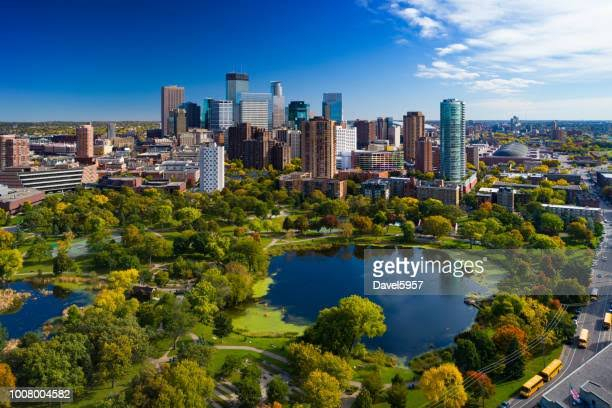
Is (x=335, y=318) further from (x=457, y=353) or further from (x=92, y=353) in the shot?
(x=92, y=353)

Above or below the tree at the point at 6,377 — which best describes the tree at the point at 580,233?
above

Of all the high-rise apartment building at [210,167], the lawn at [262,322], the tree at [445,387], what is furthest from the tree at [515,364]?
the high-rise apartment building at [210,167]

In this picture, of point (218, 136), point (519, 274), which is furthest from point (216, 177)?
point (218, 136)

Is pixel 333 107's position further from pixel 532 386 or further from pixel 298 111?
pixel 532 386

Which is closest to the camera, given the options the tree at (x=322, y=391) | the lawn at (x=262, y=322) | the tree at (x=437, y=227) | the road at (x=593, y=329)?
the tree at (x=322, y=391)

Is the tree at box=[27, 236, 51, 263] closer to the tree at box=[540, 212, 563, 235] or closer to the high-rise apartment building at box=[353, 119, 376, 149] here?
the tree at box=[540, 212, 563, 235]

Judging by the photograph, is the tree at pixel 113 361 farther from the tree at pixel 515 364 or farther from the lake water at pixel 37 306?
the tree at pixel 515 364
